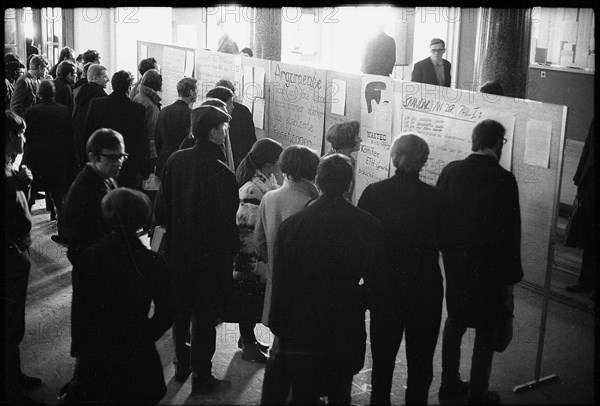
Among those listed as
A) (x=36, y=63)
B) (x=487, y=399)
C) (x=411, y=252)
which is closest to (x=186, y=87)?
(x=36, y=63)

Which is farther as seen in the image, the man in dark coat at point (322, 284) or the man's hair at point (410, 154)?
the man's hair at point (410, 154)

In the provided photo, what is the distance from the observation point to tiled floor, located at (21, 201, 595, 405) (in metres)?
5.21

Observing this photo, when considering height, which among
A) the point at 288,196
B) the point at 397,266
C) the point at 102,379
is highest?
the point at 288,196

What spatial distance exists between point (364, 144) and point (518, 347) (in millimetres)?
2317

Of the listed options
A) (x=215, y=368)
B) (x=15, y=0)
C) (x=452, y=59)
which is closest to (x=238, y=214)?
(x=215, y=368)

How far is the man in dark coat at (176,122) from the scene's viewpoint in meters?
7.59

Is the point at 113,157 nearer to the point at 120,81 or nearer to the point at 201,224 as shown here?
the point at 201,224

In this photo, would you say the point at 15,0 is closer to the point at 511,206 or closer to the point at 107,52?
the point at 511,206

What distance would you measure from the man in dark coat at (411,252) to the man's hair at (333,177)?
369 millimetres

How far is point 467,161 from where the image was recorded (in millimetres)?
4941

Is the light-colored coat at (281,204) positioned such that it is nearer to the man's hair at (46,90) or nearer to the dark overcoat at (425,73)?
the man's hair at (46,90)

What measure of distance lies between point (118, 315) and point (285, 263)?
0.88 m

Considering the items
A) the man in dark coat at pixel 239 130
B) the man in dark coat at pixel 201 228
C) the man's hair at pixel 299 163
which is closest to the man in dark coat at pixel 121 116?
the man in dark coat at pixel 239 130

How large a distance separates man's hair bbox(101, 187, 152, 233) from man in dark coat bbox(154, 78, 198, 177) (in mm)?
3721
